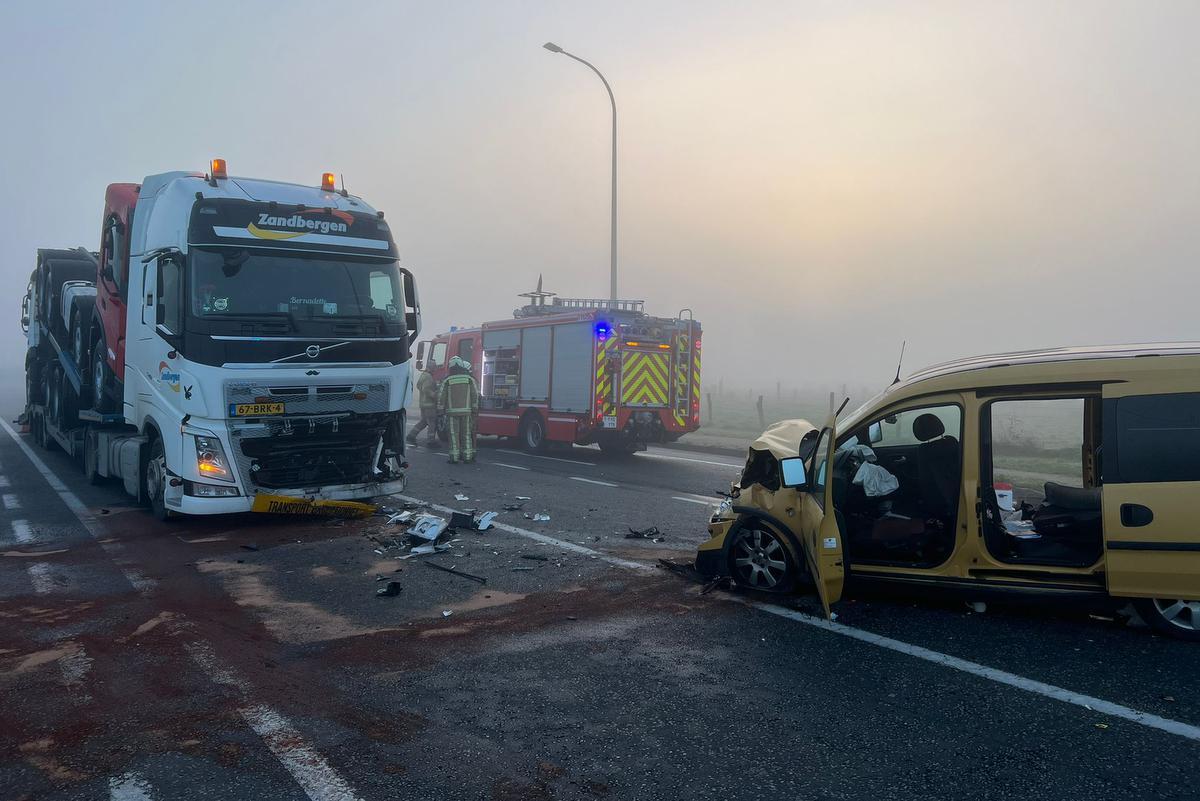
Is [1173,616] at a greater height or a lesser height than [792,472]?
lesser

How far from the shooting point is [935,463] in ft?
18.6

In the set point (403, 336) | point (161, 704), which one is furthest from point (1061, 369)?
point (403, 336)

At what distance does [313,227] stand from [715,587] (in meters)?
5.36

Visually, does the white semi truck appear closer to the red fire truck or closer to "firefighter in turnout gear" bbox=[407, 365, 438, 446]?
the red fire truck

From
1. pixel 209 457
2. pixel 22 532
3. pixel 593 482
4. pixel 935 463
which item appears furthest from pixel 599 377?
pixel 935 463

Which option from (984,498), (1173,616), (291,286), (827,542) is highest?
(291,286)

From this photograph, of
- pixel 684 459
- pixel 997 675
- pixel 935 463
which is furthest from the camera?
pixel 684 459

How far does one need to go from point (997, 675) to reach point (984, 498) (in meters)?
1.10

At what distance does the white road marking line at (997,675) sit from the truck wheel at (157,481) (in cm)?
605

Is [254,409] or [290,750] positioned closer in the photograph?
[290,750]

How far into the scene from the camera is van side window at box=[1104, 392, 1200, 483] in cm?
454

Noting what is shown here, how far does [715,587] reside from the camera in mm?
5992

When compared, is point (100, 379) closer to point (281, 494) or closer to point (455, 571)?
point (281, 494)

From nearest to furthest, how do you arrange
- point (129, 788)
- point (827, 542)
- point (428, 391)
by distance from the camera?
point (129, 788), point (827, 542), point (428, 391)
